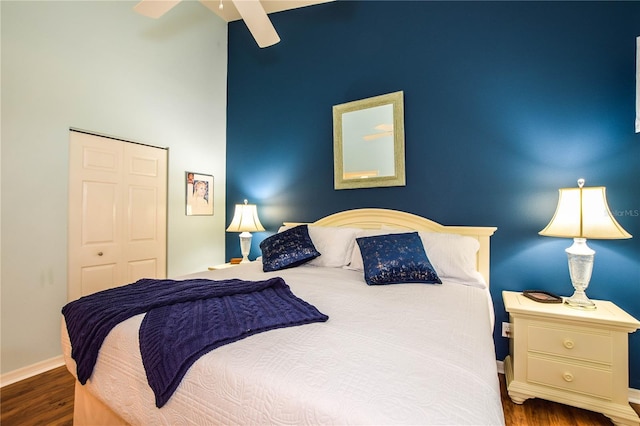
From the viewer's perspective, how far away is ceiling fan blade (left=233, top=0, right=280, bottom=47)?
2.07 m

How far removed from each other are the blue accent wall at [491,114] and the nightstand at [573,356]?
0.42 meters

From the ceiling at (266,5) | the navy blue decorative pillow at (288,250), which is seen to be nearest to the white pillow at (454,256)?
the navy blue decorative pillow at (288,250)

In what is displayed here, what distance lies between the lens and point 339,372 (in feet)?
2.62

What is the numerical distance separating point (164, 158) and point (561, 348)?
11.9 feet

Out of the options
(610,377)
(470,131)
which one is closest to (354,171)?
(470,131)

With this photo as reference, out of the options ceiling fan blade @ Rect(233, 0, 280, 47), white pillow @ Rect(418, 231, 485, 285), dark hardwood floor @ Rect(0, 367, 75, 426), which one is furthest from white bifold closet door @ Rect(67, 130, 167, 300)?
white pillow @ Rect(418, 231, 485, 285)

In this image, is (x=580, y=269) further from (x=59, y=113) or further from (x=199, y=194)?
(x=59, y=113)

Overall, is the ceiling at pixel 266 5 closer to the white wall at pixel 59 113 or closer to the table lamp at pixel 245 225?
the white wall at pixel 59 113

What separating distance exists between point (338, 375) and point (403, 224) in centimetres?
190

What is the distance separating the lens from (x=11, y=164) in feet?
6.81

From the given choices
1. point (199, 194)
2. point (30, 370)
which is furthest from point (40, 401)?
point (199, 194)

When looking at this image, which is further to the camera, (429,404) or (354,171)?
(354,171)

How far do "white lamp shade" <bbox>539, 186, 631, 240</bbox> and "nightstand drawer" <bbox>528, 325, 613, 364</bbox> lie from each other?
552 millimetres

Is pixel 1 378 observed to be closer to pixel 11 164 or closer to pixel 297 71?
pixel 11 164
